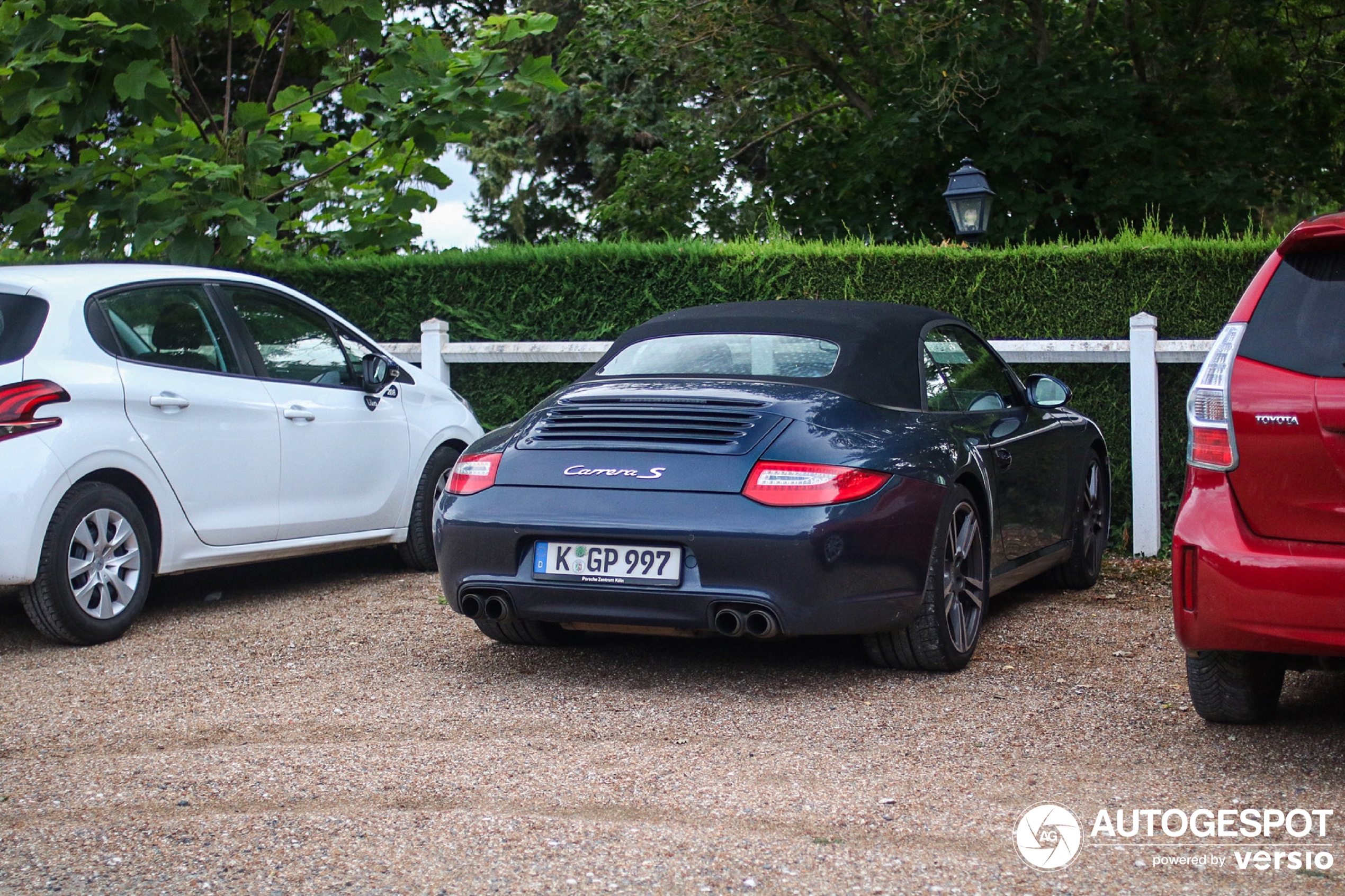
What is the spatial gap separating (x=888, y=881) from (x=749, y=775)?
919 millimetres

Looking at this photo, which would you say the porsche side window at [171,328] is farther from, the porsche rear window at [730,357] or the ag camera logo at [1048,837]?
the ag camera logo at [1048,837]

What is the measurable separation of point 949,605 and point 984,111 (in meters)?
12.4

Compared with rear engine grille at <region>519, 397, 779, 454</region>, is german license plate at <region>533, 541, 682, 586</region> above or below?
below

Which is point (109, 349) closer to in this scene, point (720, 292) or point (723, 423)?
point (723, 423)

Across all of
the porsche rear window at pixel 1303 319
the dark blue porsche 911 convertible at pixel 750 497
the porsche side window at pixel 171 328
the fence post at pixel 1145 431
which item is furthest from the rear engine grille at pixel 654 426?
the fence post at pixel 1145 431

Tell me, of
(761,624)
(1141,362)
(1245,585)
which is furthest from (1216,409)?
(1141,362)

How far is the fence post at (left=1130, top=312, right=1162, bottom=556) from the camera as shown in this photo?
8.40 m

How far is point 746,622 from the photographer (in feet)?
16.3

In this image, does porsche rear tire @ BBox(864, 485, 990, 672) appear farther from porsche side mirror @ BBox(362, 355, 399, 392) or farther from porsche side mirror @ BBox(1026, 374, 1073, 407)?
porsche side mirror @ BBox(362, 355, 399, 392)

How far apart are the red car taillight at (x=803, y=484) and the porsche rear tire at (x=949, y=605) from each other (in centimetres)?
48

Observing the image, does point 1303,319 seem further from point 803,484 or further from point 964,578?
point 964,578

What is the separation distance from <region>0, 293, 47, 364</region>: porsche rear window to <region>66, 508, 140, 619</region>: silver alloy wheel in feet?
2.44

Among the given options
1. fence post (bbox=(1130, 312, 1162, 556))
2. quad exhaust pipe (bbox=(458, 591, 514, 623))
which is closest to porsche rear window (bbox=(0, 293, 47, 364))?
quad exhaust pipe (bbox=(458, 591, 514, 623))

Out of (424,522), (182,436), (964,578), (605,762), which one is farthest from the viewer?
(424,522)
